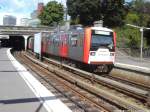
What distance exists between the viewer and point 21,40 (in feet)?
348

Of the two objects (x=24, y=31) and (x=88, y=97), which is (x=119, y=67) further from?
(x=24, y=31)

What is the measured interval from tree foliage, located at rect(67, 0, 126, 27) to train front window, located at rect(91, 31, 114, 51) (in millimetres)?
53307

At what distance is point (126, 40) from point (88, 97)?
55.9 m

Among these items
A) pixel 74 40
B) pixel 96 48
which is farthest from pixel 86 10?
pixel 96 48

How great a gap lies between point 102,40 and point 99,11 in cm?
5580

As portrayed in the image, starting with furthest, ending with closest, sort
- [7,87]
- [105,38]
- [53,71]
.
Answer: [53,71]
[105,38]
[7,87]

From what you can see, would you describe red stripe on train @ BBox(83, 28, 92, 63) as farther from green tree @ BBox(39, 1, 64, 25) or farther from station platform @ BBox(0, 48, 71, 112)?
green tree @ BBox(39, 1, 64, 25)

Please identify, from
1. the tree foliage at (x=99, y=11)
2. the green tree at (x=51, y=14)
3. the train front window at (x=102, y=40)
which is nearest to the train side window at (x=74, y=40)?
the train front window at (x=102, y=40)

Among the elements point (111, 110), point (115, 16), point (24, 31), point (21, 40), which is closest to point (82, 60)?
point (111, 110)

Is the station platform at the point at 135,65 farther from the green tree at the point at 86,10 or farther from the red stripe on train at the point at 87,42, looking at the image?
the green tree at the point at 86,10

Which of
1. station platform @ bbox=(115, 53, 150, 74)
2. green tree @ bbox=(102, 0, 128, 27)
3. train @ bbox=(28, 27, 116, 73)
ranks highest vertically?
green tree @ bbox=(102, 0, 128, 27)

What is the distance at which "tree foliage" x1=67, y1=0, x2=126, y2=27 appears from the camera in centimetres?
8031

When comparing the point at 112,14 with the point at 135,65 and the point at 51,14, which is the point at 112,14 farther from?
the point at 135,65

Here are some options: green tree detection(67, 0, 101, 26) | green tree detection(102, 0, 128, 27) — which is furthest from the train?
green tree detection(102, 0, 128, 27)
